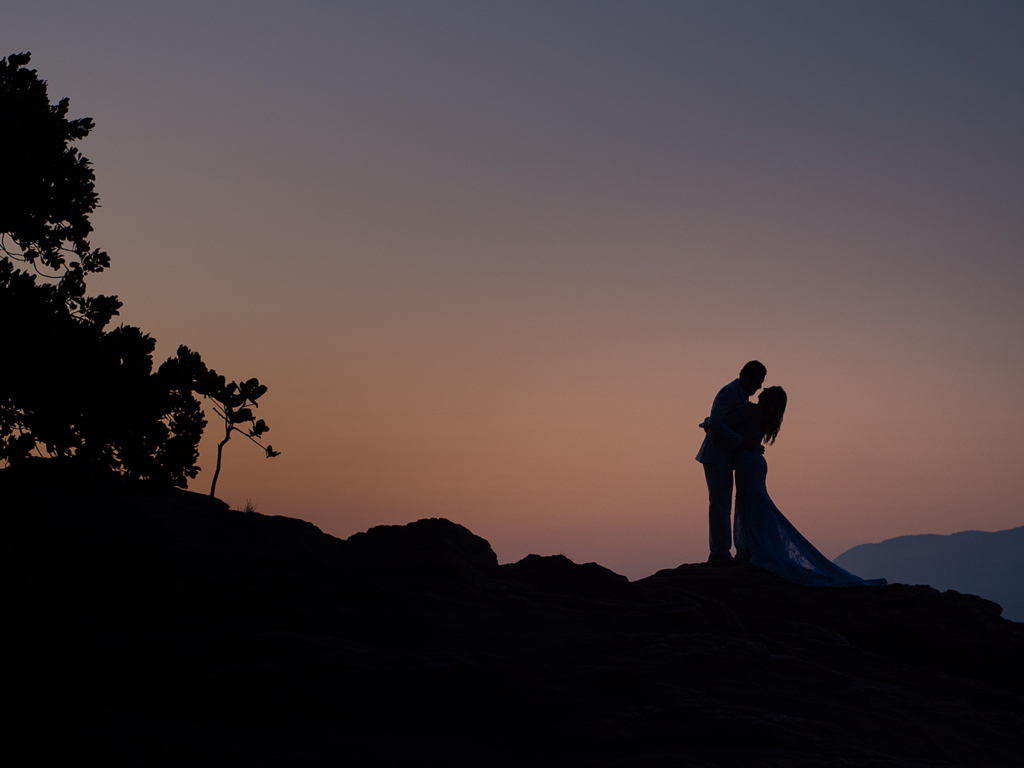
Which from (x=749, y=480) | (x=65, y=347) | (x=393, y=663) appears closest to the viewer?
(x=393, y=663)

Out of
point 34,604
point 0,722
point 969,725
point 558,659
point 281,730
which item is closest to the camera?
point 0,722

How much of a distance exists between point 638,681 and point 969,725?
434 cm

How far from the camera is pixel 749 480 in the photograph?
48.5 ft

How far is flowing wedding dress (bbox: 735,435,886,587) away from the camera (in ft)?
48.0

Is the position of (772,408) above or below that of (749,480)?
above

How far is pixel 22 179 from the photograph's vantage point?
37.0 ft

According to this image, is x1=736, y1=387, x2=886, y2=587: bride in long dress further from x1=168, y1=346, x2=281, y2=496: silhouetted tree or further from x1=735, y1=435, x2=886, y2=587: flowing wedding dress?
x1=168, y1=346, x2=281, y2=496: silhouetted tree

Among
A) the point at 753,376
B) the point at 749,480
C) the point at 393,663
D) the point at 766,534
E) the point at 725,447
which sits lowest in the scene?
the point at 393,663

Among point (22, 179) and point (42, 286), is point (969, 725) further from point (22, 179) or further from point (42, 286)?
point (22, 179)

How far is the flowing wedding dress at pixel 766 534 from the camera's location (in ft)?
48.0

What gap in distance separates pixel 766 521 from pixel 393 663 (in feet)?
29.2

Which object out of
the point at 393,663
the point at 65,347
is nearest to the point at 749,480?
the point at 393,663

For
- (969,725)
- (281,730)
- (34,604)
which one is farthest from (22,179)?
(969,725)

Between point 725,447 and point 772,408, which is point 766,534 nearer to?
point 725,447
